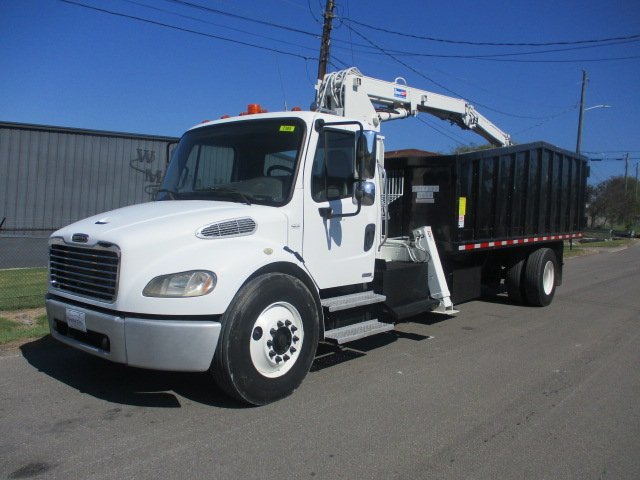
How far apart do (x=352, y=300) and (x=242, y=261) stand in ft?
5.51

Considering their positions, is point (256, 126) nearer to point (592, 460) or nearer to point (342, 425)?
point (342, 425)

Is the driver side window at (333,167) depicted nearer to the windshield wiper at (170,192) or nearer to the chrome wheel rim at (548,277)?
the windshield wiper at (170,192)

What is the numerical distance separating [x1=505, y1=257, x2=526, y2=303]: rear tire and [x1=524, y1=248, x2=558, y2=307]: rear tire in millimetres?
90

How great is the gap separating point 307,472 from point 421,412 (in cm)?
142

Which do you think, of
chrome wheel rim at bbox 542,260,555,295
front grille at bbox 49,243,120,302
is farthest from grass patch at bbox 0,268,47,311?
chrome wheel rim at bbox 542,260,555,295

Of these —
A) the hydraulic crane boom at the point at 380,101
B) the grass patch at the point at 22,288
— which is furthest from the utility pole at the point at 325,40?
the grass patch at the point at 22,288

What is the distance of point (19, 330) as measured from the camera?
22.5 feet

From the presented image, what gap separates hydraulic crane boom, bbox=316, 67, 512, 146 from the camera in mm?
6918

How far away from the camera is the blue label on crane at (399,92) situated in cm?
802

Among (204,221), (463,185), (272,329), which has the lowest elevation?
(272,329)

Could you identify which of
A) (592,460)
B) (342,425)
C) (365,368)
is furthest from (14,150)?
(592,460)

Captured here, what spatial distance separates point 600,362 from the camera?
6273 millimetres

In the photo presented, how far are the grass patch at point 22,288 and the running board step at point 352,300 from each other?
501 centimetres

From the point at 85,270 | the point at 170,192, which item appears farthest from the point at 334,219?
the point at 85,270
